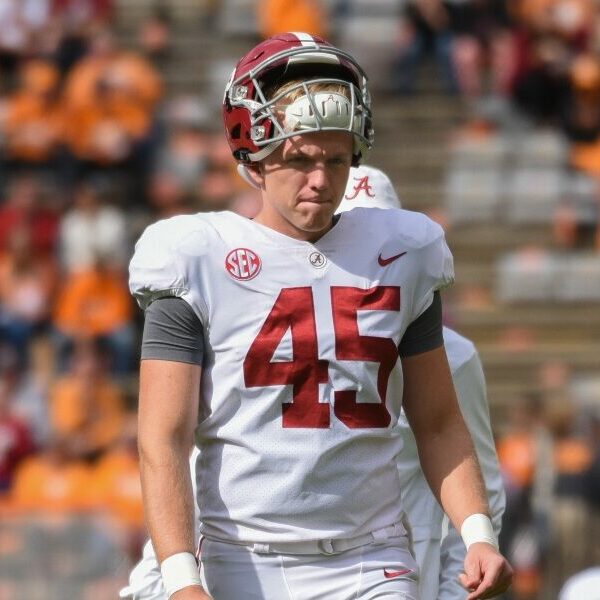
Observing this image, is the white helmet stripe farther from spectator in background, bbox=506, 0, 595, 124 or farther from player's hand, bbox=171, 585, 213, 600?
spectator in background, bbox=506, 0, 595, 124

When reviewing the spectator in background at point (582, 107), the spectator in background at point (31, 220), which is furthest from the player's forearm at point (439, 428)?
the spectator in background at point (582, 107)

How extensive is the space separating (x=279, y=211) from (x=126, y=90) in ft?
33.9

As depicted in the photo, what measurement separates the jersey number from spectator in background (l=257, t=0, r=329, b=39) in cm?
1107

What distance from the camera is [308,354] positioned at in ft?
12.2

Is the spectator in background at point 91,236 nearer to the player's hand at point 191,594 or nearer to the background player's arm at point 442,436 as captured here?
the background player's arm at point 442,436

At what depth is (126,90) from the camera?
1397 centimetres

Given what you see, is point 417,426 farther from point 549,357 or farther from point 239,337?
point 549,357

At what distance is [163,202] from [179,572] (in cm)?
994

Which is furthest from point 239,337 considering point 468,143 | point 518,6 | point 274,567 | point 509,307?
point 518,6

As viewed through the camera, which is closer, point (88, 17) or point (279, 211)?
point (279, 211)

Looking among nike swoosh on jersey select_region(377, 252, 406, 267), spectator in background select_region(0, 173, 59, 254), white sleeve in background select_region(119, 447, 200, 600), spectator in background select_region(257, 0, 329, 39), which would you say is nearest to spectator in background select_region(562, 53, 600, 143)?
spectator in background select_region(257, 0, 329, 39)

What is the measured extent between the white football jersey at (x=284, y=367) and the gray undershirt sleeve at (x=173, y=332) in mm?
22

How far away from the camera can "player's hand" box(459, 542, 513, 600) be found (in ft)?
11.9

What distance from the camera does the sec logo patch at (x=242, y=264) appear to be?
3.74 m
